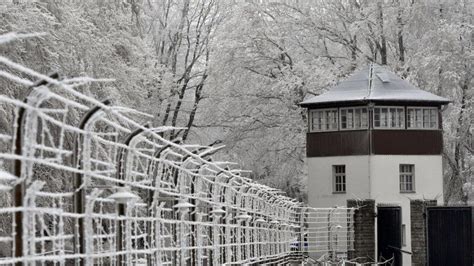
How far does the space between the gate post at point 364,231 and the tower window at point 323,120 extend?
9179 mm

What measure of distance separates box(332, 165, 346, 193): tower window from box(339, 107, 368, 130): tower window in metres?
1.92

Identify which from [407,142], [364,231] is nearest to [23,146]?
[364,231]

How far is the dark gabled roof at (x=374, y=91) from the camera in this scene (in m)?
44.4

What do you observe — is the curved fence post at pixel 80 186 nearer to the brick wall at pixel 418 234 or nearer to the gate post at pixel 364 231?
the brick wall at pixel 418 234

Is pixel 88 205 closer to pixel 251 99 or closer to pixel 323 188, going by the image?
pixel 323 188

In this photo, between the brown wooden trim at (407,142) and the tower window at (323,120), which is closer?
the brown wooden trim at (407,142)

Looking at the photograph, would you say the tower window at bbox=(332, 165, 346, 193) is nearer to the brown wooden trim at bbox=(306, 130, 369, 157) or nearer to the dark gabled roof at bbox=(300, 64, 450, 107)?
the brown wooden trim at bbox=(306, 130, 369, 157)

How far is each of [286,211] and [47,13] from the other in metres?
11.9

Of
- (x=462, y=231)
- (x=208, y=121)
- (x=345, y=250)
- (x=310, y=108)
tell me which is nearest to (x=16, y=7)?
(x=462, y=231)

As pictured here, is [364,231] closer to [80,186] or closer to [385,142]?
[385,142]

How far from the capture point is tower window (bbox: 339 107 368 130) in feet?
148

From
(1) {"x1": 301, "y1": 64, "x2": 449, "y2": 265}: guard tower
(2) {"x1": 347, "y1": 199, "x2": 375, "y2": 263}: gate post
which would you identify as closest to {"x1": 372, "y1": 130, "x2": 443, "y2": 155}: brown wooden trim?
(1) {"x1": 301, "y1": 64, "x2": 449, "y2": 265}: guard tower

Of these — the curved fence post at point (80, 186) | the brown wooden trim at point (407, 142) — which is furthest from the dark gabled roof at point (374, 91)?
the curved fence post at point (80, 186)

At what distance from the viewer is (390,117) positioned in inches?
1778
